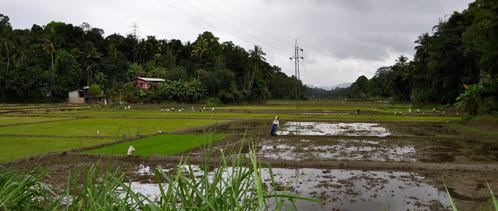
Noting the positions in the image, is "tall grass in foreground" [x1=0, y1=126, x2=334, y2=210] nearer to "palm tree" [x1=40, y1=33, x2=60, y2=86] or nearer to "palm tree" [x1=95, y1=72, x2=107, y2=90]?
"palm tree" [x1=95, y1=72, x2=107, y2=90]

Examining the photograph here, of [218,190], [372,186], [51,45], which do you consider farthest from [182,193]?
[51,45]

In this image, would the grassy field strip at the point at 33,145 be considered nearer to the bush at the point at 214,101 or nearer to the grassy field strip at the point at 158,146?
the grassy field strip at the point at 158,146

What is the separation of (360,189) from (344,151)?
4.31 meters

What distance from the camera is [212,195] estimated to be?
6.08 ft

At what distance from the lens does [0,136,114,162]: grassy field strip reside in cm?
928

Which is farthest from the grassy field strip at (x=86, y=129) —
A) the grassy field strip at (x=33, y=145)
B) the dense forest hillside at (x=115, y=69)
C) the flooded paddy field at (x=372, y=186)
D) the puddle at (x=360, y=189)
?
the dense forest hillside at (x=115, y=69)

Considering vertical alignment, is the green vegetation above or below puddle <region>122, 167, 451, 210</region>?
above

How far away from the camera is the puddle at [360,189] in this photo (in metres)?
5.06

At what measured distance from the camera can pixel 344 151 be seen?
33.2ft

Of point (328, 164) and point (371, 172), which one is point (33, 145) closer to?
point (328, 164)

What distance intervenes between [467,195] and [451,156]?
4.20 m

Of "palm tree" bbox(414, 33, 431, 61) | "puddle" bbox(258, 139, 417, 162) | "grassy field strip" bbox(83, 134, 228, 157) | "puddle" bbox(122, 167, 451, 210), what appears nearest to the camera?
"puddle" bbox(122, 167, 451, 210)

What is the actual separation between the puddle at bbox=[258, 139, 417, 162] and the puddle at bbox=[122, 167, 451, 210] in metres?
1.63

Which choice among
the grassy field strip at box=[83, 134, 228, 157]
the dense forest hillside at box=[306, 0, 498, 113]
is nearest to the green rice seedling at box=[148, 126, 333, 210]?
the grassy field strip at box=[83, 134, 228, 157]
